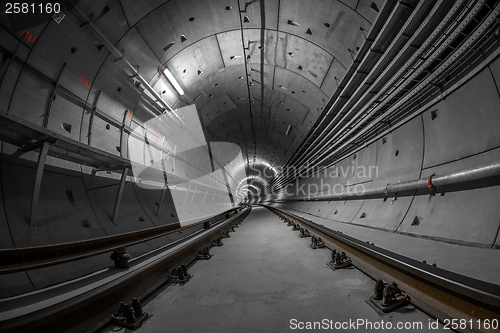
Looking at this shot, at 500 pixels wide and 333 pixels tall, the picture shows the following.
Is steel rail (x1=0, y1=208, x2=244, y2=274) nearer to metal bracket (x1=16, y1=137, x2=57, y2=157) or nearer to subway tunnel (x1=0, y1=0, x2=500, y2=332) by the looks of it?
subway tunnel (x1=0, y1=0, x2=500, y2=332)

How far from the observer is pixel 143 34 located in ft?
20.5

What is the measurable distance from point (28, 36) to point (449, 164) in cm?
830

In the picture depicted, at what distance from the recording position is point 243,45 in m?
8.48

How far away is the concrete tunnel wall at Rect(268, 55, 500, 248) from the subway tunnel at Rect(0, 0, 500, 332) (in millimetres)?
29

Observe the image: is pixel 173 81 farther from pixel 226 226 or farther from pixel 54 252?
pixel 54 252

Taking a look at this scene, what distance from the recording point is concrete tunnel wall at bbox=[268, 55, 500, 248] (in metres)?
3.21

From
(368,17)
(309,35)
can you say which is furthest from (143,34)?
(368,17)

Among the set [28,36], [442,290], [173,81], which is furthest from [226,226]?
[28,36]

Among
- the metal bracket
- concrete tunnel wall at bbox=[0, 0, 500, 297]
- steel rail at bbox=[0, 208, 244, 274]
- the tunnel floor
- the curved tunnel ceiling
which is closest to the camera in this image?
the tunnel floor

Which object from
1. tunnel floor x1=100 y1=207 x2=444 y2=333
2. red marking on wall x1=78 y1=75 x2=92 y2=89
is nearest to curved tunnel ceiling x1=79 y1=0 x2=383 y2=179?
red marking on wall x1=78 y1=75 x2=92 y2=89

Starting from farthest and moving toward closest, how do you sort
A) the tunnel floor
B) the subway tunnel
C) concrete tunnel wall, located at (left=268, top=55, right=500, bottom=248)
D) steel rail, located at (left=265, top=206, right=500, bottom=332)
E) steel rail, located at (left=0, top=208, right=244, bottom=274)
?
concrete tunnel wall, located at (left=268, top=55, right=500, bottom=248) < steel rail, located at (left=0, top=208, right=244, bottom=274) < the subway tunnel < the tunnel floor < steel rail, located at (left=265, top=206, right=500, bottom=332)

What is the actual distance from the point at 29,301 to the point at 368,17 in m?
7.73

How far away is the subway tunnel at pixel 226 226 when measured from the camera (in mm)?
1916

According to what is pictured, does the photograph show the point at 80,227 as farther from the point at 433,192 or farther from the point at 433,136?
the point at 433,136
